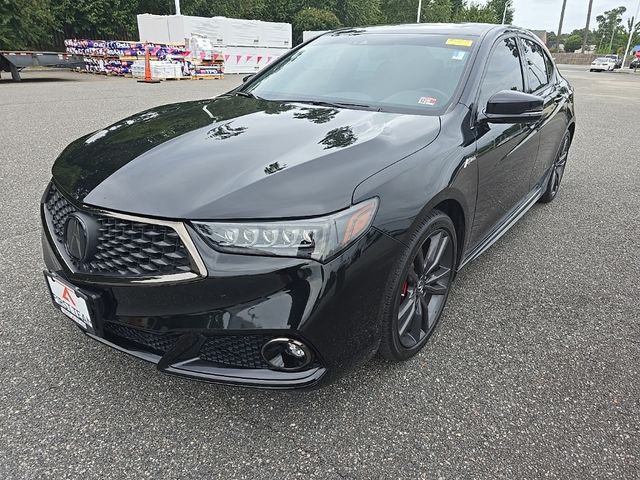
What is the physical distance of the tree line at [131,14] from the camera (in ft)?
65.5

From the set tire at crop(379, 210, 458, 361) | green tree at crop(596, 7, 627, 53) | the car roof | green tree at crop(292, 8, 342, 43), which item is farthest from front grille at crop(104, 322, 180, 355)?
green tree at crop(596, 7, 627, 53)

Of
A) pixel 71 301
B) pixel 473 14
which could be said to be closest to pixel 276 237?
pixel 71 301

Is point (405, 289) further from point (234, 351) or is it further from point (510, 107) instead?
point (510, 107)

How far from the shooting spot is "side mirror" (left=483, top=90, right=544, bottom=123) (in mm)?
2537

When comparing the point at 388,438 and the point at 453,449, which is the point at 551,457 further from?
the point at 388,438

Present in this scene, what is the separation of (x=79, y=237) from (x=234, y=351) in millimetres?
726

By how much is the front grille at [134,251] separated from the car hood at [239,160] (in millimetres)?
60

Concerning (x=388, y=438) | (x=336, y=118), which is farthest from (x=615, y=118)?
(x=388, y=438)

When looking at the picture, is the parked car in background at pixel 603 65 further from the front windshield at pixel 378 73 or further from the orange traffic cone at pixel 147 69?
the front windshield at pixel 378 73

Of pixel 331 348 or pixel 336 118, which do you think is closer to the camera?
pixel 331 348

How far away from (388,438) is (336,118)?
152 cm

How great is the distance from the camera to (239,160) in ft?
6.42

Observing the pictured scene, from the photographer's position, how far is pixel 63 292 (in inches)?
75.2

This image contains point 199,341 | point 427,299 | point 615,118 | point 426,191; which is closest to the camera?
point 199,341
